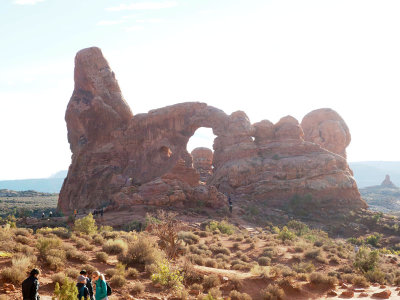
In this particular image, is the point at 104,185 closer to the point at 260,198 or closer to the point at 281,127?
the point at 260,198

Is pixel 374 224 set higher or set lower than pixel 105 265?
lower

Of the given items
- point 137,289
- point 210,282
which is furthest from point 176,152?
point 137,289

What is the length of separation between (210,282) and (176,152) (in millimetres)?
33419

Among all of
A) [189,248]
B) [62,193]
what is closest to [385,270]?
[189,248]

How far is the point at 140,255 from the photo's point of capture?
12977 millimetres

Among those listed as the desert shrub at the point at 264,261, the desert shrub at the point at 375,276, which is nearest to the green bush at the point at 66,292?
the desert shrub at the point at 264,261

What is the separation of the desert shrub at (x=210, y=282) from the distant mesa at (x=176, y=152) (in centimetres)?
2810

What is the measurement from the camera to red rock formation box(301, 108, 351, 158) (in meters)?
52.4

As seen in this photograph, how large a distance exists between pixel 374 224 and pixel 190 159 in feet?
78.0

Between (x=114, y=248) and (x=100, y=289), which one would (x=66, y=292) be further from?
(x=114, y=248)

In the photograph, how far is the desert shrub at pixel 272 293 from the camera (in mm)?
11148

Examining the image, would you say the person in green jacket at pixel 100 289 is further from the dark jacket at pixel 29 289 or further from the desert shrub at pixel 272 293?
the desert shrub at pixel 272 293

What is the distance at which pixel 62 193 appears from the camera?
44.2 m

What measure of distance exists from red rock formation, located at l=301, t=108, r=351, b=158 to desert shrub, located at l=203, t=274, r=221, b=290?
148 ft
